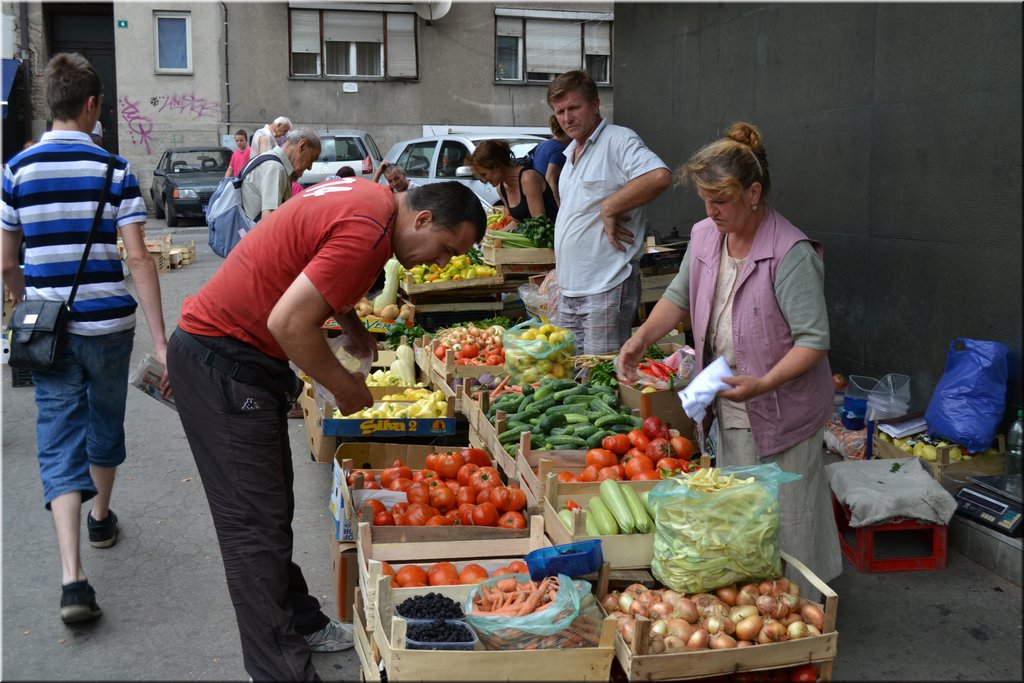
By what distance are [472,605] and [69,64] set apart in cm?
291

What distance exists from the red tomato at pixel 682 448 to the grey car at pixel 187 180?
16878 mm

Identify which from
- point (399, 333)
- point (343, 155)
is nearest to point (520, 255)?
point (399, 333)

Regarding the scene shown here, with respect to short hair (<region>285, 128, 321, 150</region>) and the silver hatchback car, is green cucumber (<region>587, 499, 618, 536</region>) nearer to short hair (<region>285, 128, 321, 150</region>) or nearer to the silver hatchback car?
short hair (<region>285, 128, 321, 150</region>)

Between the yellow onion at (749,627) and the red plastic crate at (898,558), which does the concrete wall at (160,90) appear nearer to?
the red plastic crate at (898,558)

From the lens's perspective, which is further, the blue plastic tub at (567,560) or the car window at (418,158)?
the car window at (418,158)

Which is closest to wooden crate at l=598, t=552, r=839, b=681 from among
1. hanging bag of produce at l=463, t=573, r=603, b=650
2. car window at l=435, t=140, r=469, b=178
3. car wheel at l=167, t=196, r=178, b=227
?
hanging bag of produce at l=463, t=573, r=603, b=650

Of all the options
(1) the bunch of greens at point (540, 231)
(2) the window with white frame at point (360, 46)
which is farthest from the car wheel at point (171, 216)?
(1) the bunch of greens at point (540, 231)

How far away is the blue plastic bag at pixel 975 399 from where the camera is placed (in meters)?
5.21

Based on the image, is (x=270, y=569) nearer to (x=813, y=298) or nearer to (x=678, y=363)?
(x=813, y=298)

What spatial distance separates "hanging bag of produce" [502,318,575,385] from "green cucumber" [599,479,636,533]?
1753 millimetres

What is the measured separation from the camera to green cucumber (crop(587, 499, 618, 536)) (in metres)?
3.59

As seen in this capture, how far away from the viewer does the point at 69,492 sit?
13.5ft

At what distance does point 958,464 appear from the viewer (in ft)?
17.0

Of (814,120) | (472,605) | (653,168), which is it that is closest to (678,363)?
(653,168)
